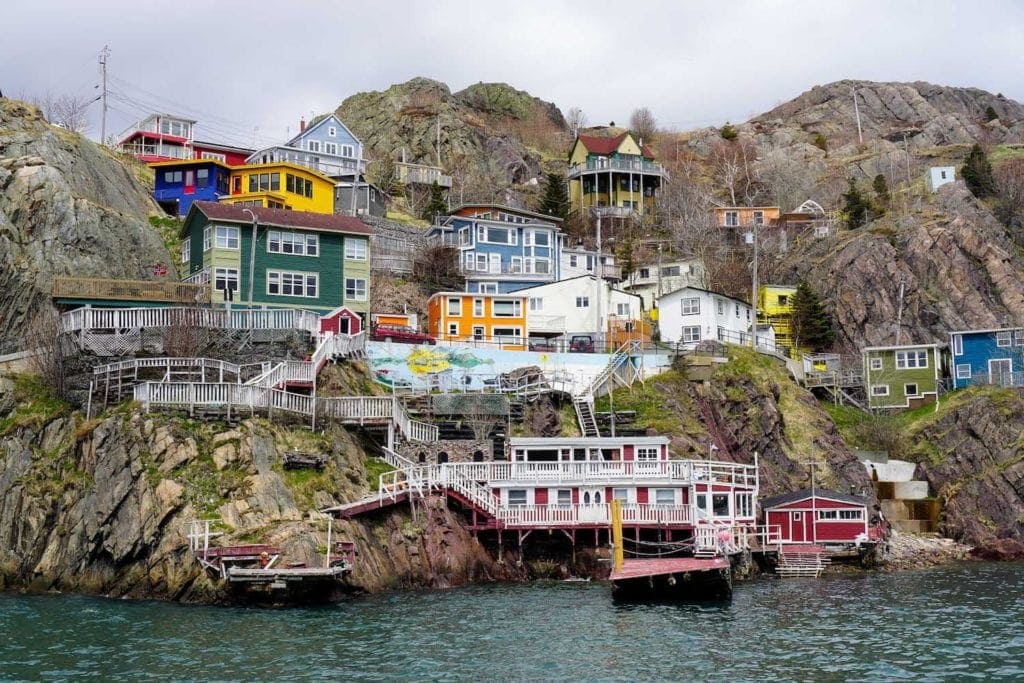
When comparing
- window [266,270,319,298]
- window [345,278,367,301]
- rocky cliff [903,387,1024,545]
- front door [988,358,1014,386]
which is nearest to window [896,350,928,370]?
front door [988,358,1014,386]

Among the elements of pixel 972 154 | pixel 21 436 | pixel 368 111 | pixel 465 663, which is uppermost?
pixel 368 111

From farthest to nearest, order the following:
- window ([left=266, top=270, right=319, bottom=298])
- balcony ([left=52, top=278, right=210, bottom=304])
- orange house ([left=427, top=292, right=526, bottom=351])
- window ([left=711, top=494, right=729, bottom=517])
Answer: orange house ([left=427, top=292, right=526, bottom=351]) < window ([left=266, top=270, right=319, bottom=298]) < balcony ([left=52, top=278, right=210, bottom=304]) < window ([left=711, top=494, right=729, bottom=517])

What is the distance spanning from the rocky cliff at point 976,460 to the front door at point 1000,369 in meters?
2.71

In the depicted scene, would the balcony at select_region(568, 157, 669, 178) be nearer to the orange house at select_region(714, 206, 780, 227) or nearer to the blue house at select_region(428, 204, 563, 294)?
the orange house at select_region(714, 206, 780, 227)

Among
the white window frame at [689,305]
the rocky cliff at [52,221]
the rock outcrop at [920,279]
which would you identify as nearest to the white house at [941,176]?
the rock outcrop at [920,279]

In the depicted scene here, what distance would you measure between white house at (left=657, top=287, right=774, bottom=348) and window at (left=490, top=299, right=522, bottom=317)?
10.9 metres

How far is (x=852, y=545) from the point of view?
61.2m

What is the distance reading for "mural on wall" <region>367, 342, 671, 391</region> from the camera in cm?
6600

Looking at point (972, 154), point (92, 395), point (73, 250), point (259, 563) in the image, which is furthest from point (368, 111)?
point (259, 563)

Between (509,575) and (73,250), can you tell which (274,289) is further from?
(509,575)

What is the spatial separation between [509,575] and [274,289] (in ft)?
83.1

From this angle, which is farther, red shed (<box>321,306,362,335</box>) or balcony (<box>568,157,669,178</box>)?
balcony (<box>568,157,669,178</box>)

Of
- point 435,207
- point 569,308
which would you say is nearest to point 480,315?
point 569,308

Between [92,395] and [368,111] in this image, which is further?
[368,111]
